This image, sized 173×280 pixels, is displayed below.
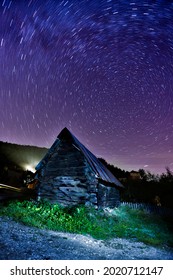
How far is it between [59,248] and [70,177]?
8.12m

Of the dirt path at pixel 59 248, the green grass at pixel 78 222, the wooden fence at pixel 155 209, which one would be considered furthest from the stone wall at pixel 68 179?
the wooden fence at pixel 155 209

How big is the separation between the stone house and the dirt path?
4.92 metres

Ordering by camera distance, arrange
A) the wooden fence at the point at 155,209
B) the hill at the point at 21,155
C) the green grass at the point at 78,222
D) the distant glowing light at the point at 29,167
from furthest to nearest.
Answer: the distant glowing light at the point at 29,167 → the hill at the point at 21,155 → the wooden fence at the point at 155,209 → the green grass at the point at 78,222

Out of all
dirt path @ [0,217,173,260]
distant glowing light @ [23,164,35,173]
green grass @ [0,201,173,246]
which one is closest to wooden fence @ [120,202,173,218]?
green grass @ [0,201,173,246]

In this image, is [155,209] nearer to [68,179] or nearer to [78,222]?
[68,179]

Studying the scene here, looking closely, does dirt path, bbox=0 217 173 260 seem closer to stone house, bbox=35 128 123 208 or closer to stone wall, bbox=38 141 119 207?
stone wall, bbox=38 141 119 207

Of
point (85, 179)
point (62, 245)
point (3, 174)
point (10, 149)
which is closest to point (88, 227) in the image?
point (62, 245)

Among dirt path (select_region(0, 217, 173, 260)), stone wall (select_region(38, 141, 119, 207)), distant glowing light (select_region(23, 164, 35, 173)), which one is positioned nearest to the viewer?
dirt path (select_region(0, 217, 173, 260))

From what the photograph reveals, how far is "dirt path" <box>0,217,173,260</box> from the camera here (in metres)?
5.84

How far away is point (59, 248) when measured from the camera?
673cm

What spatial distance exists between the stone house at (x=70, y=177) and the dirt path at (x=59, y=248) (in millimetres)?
4923

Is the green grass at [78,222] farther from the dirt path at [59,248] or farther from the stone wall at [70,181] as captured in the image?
the stone wall at [70,181]

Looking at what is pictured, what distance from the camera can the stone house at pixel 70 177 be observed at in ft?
46.3
